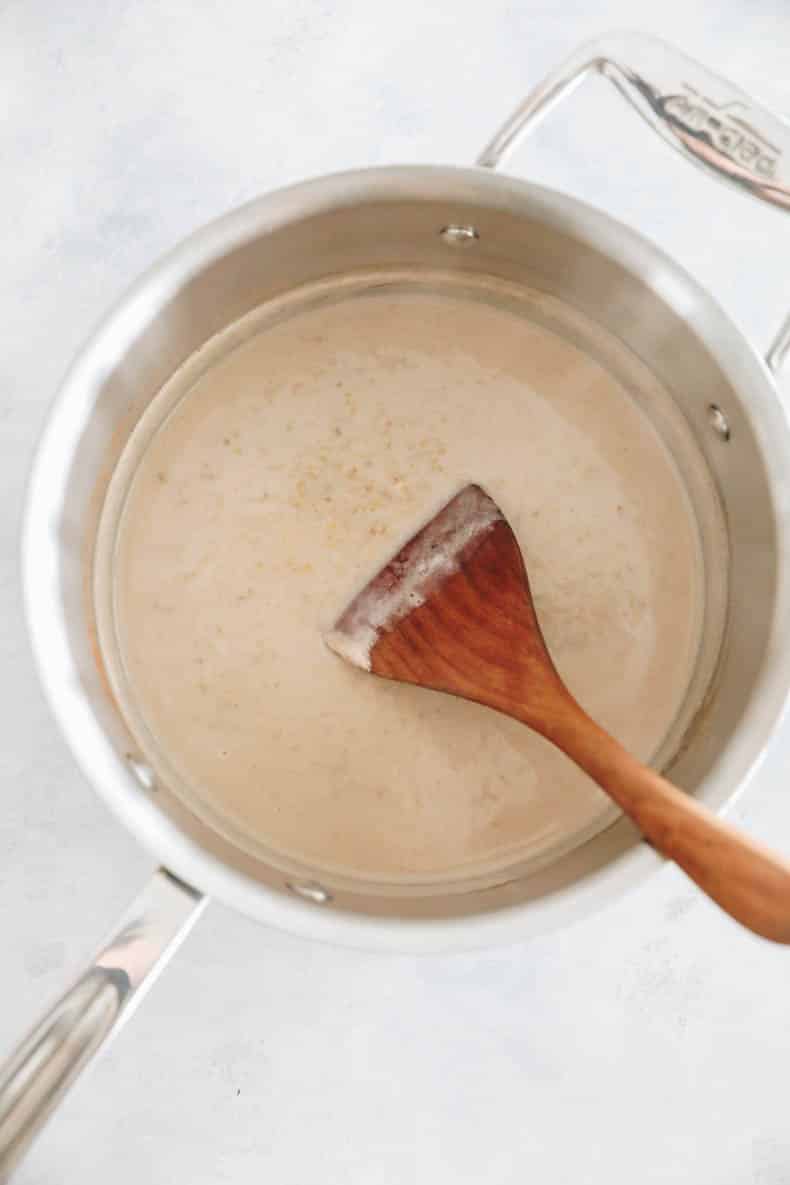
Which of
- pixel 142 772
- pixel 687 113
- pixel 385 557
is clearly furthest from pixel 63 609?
pixel 687 113

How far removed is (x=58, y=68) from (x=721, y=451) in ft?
2.06

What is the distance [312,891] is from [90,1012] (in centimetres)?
16

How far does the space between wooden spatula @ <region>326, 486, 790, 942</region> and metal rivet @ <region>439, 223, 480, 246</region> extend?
0.18 metres

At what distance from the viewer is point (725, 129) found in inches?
29.1

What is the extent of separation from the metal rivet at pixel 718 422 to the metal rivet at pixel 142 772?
1.49 feet

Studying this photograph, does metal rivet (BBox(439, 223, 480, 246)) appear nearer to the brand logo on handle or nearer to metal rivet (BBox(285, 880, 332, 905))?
the brand logo on handle

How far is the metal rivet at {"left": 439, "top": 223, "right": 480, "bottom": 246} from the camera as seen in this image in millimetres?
765

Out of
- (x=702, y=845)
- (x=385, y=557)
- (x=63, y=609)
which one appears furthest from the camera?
(x=385, y=557)

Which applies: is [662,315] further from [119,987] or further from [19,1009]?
[19,1009]

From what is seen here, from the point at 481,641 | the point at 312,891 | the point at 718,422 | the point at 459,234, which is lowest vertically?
the point at 312,891

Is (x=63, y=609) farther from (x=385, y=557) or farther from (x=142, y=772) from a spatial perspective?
(x=385, y=557)

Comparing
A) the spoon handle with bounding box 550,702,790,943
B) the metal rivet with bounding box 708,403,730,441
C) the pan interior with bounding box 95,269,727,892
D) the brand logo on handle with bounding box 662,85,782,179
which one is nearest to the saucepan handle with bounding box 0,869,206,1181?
the pan interior with bounding box 95,269,727,892

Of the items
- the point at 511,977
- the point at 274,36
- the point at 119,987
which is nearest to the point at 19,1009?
the point at 119,987

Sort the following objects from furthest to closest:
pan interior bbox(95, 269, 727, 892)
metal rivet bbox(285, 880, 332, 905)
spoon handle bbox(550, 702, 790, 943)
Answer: pan interior bbox(95, 269, 727, 892), metal rivet bbox(285, 880, 332, 905), spoon handle bbox(550, 702, 790, 943)
